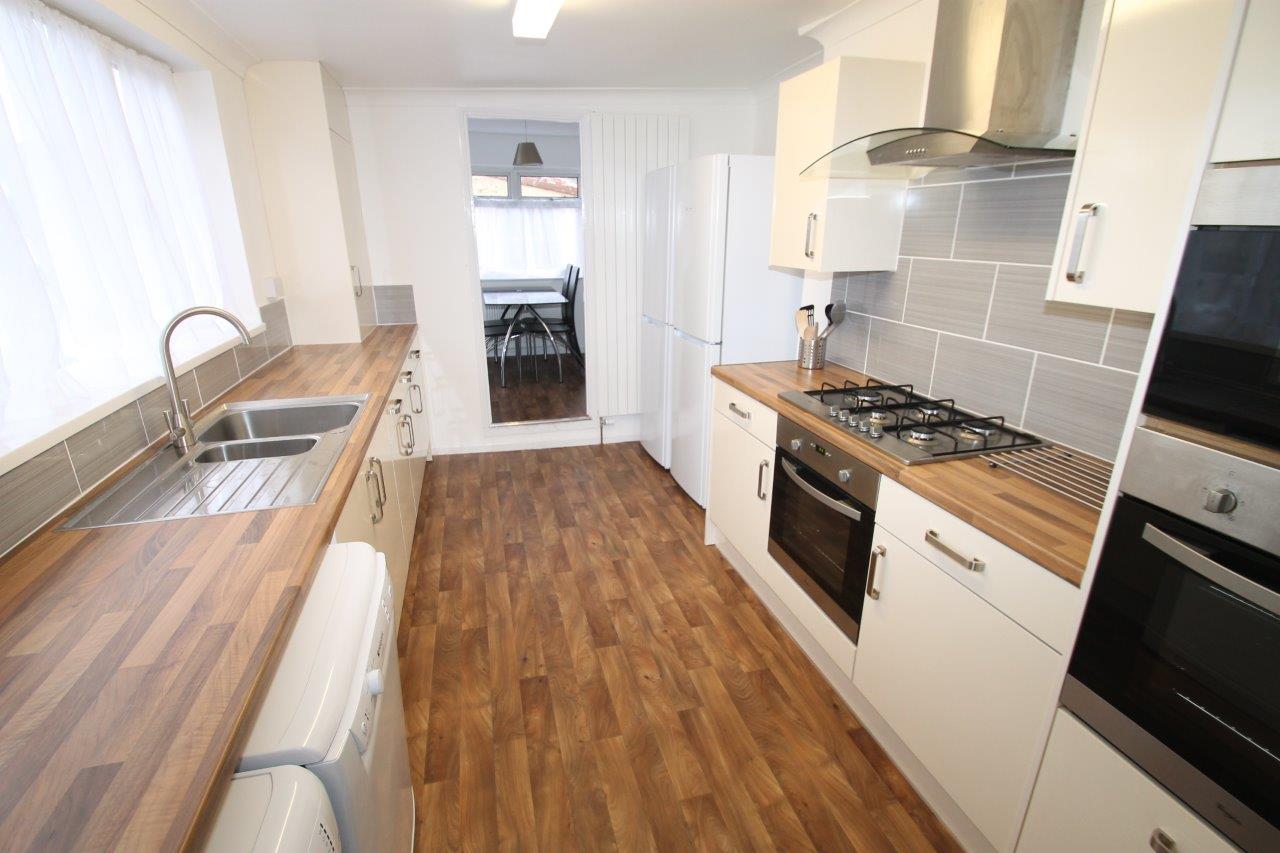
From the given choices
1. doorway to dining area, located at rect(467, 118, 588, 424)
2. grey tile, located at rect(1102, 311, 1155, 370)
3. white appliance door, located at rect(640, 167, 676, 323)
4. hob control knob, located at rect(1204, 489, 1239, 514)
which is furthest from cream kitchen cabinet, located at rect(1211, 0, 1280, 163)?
doorway to dining area, located at rect(467, 118, 588, 424)

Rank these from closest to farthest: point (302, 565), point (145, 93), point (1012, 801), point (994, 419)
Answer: point (302, 565) → point (1012, 801) → point (994, 419) → point (145, 93)

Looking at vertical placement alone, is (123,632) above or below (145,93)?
below

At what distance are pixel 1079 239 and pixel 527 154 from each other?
5.59 m

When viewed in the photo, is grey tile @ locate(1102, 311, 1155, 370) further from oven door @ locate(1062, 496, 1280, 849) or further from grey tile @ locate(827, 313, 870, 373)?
grey tile @ locate(827, 313, 870, 373)

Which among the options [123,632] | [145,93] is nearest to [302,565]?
[123,632]

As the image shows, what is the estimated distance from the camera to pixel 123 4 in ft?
5.96

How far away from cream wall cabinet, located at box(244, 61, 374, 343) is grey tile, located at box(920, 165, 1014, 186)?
280 centimetres

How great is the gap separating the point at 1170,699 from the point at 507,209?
7.16 meters

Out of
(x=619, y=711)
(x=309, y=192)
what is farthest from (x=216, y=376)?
(x=619, y=711)

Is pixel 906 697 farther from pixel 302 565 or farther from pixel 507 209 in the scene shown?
pixel 507 209

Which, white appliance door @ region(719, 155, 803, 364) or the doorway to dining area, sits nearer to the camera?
white appliance door @ region(719, 155, 803, 364)

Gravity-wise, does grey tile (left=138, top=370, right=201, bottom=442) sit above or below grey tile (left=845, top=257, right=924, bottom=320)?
below

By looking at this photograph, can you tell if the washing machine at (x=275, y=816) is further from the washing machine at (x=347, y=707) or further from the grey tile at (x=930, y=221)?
the grey tile at (x=930, y=221)

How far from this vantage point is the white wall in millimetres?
3596
